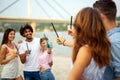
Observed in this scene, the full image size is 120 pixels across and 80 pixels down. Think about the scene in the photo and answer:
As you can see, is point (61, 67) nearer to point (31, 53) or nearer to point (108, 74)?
point (31, 53)

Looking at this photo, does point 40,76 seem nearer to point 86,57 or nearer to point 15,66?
point 15,66

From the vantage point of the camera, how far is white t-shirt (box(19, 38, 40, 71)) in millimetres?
3320

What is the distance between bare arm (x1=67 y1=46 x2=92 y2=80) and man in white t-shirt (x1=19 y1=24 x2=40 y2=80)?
2.04 metres

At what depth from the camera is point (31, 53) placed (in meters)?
3.34

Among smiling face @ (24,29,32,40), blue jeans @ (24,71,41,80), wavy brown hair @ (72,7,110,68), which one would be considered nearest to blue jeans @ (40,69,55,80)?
blue jeans @ (24,71,41,80)

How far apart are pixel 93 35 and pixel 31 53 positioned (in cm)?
212

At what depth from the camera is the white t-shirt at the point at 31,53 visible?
3.32 metres

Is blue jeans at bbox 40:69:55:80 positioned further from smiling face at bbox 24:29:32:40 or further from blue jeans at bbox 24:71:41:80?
smiling face at bbox 24:29:32:40

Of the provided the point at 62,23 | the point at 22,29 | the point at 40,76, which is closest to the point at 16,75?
the point at 40,76

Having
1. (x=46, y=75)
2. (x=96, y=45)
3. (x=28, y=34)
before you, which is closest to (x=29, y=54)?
(x=28, y=34)

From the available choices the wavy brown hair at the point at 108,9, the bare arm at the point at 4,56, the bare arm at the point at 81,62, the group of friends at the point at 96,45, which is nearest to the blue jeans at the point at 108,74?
the group of friends at the point at 96,45

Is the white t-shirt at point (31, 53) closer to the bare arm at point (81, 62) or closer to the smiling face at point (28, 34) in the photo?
the smiling face at point (28, 34)

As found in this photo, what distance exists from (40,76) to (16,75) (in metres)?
0.31

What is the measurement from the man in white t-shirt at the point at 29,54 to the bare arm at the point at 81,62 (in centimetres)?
204
